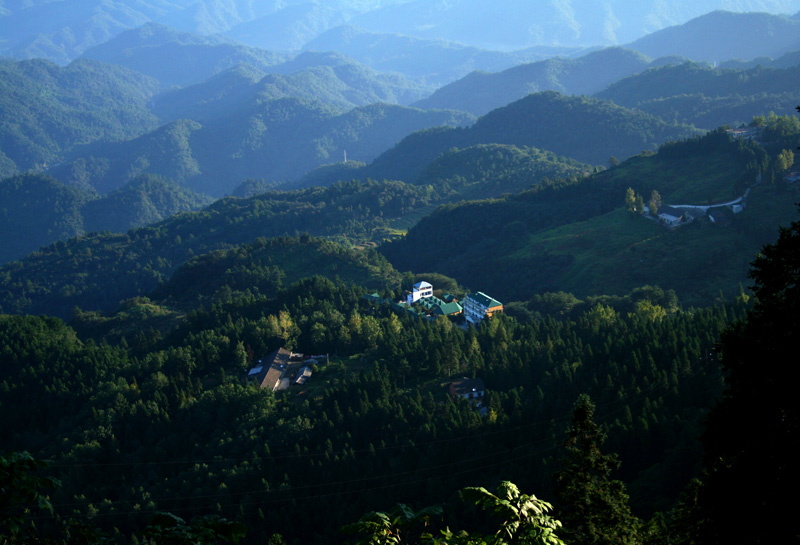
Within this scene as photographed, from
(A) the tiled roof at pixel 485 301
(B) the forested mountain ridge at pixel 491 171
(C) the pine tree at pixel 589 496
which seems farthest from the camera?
(B) the forested mountain ridge at pixel 491 171

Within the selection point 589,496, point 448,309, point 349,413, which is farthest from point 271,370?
point 589,496

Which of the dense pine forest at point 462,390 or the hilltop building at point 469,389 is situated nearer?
the dense pine forest at point 462,390

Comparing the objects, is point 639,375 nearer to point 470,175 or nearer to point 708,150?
point 708,150

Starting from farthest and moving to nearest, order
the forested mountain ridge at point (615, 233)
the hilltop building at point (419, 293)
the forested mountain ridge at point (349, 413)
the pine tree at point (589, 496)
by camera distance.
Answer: the forested mountain ridge at point (615, 233) → the hilltop building at point (419, 293) → the forested mountain ridge at point (349, 413) → the pine tree at point (589, 496)

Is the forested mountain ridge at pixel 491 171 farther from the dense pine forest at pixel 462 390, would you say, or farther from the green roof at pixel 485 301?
the green roof at pixel 485 301

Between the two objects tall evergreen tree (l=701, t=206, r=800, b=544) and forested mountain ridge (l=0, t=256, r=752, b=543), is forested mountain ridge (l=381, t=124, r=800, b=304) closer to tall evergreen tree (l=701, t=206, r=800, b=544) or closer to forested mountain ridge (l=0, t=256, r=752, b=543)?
forested mountain ridge (l=0, t=256, r=752, b=543)

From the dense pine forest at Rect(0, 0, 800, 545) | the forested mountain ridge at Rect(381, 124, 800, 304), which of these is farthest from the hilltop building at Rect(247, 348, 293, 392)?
the forested mountain ridge at Rect(381, 124, 800, 304)

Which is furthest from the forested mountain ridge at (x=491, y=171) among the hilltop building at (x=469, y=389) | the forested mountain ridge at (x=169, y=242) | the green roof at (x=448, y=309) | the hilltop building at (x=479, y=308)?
the hilltop building at (x=469, y=389)
